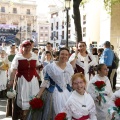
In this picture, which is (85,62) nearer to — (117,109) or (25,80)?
(25,80)

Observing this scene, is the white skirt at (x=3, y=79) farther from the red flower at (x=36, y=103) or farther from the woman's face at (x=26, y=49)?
the red flower at (x=36, y=103)

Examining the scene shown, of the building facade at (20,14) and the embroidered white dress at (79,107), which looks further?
the building facade at (20,14)

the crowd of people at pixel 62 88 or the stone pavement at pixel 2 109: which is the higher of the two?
the crowd of people at pixel 62 88

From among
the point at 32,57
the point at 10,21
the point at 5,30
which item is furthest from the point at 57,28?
the point at 32,57

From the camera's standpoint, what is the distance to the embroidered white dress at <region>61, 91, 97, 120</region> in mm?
4215

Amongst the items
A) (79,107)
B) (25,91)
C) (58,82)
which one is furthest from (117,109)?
(25,91)

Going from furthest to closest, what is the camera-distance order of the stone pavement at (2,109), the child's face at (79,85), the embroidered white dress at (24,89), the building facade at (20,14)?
1. the building facade at (20,14)
2. the stone pavement at (2,109)
3. the embroidered white dress at (24,89)
4. the child's face at (79,85)

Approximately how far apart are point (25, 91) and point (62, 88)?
1446 millimetres

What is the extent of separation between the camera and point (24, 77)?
6.51 meters

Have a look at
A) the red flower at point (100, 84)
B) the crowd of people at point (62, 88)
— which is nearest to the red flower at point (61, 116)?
the crowd of people at point (62, 88)

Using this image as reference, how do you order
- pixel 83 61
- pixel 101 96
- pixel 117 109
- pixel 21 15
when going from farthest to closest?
pixel 21 15 < pixel 83 61 < pixel 101 96 < pixel 117 109

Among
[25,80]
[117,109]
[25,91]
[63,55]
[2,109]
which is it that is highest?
[63,55]

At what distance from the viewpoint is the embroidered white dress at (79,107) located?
4215mm

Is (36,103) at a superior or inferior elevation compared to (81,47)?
inferior
